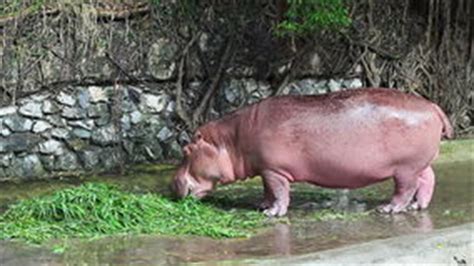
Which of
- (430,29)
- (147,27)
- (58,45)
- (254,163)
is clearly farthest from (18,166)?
(430,29)

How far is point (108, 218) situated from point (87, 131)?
2.33 m

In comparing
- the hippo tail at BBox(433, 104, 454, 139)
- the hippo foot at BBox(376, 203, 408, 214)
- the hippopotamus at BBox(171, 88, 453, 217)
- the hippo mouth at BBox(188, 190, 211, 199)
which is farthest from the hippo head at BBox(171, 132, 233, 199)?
the hippo tail at BBox(433, 104, 454, 139)

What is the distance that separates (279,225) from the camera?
19.4 feet

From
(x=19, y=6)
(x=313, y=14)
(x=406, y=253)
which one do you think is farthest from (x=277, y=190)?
(x=19, y=6)

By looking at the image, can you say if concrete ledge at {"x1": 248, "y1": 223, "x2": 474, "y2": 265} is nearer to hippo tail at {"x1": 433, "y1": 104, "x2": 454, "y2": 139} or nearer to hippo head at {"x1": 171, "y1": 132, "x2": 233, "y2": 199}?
hippo tail at {"x1": 433, "y1": 104, "x2": 454, "y2": 139}

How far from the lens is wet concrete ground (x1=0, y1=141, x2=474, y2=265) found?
5051mm

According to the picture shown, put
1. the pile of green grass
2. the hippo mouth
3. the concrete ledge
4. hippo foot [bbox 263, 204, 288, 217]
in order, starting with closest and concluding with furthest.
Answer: the concrete ledge → the pile of green grass → hippo foot [bbox 263, 204, 288, 217] → the hippo mouth

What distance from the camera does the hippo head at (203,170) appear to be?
6.49 metres

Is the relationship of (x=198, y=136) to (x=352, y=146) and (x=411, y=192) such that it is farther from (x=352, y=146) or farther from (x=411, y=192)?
(x=411, y=192)

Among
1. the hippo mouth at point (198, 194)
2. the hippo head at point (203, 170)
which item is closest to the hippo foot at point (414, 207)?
the hippo head at point (203, 170)

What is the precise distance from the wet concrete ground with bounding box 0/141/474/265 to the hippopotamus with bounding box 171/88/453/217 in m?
0.21

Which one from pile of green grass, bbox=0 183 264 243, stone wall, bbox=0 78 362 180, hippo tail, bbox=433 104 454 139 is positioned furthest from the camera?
stone wall, bbox=0 78 362 180

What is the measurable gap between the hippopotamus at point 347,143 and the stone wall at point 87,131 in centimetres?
195

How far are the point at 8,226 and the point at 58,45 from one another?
8.02ft
